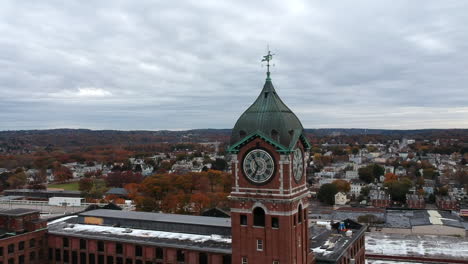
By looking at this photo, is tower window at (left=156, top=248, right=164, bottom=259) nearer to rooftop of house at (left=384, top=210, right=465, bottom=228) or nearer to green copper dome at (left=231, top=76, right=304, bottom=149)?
green copper dome at (left=231, top=76, right=304, bottom=149)

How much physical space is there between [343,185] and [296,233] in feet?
443

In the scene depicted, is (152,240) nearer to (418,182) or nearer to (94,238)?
(94,238)

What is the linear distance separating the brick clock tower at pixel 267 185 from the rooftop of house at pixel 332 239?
619 centimetres

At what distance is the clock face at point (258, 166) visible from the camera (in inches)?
1410

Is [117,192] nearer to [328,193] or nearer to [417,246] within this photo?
[328,193]

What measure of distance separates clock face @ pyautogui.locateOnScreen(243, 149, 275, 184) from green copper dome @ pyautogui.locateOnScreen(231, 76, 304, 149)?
1609 millimetres

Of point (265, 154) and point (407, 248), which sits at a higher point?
point (265, 154)

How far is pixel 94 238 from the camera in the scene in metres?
50.8

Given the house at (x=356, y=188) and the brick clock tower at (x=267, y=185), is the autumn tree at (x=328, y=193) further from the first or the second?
the brick clock tower at (x=267, y=185)

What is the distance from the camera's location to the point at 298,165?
1474 inches

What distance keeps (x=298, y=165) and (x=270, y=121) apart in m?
4.74

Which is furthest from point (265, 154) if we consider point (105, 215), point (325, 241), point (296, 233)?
point (105, 215)

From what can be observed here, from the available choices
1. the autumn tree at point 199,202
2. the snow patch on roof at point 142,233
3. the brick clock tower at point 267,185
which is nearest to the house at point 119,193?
the autumn tree at point 199,202

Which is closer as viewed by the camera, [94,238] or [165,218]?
[94,238]
